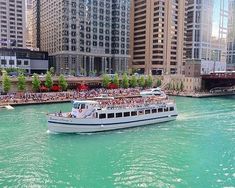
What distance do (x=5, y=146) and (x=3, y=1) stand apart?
177 m

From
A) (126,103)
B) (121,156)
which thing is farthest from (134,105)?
(121,156)

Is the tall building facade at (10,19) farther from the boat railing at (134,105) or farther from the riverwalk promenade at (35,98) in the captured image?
the boat railing at (134,105)

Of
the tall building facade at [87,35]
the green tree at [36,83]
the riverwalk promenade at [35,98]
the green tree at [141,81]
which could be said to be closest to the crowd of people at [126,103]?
the riverwalk promenade at [35,98]

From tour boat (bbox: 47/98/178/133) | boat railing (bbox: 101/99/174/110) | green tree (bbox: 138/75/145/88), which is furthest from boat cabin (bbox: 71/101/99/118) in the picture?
green tree (bbox: 138/75/145/88)

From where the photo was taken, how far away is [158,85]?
131000mm

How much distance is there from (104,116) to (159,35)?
140 metres

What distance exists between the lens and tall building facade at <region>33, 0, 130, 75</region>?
6329 inches

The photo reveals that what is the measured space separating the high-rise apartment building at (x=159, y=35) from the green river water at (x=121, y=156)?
433 ft

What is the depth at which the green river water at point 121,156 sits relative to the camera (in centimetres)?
3000

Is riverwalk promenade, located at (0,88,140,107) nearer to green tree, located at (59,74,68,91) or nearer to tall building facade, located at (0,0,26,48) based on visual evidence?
green tree, located at (59,74,68,91)

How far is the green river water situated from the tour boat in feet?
4.75

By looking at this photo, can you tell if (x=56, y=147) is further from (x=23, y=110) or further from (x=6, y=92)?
(x=6, y=92)

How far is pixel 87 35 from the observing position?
168 metres

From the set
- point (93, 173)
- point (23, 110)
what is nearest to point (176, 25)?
point (23, 110)
